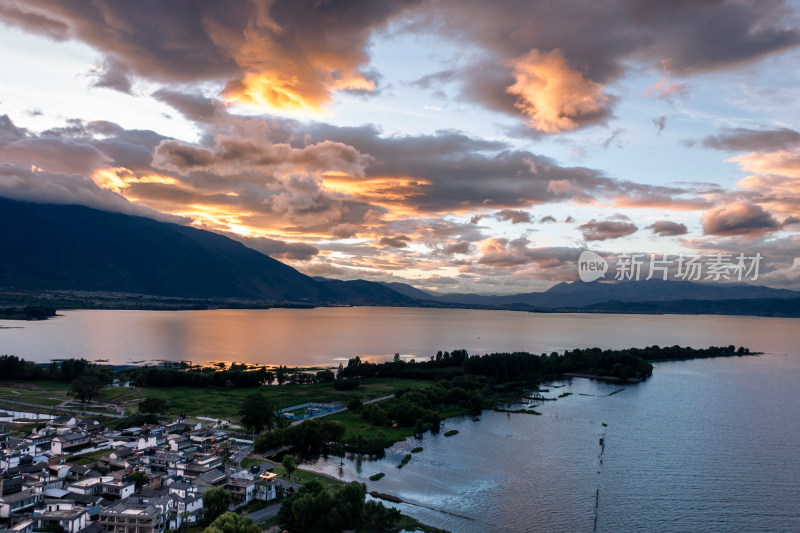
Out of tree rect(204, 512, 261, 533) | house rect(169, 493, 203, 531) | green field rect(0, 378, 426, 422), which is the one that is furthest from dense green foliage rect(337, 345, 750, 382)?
tree rect(204, 512, 261, 533)

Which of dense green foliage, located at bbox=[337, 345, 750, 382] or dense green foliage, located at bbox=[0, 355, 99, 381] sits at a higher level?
dense green foliage, located at bbox=[337, 345, 750, 382]

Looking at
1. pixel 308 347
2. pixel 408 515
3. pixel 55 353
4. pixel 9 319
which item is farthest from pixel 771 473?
pixel 9 319

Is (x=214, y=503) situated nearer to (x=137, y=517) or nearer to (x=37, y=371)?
(x=137, y=517)

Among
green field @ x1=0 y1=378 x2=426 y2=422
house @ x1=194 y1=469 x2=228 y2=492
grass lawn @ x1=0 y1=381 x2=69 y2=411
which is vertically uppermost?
house @ x1=194 y1=469 x2=228 y2=492

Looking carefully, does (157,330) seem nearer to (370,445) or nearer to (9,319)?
(9,319)

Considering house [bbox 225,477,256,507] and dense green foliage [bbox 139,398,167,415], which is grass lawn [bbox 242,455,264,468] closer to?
house [bbox 225,477,256,507]

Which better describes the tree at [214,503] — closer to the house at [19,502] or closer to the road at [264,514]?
the road at [264,514]
